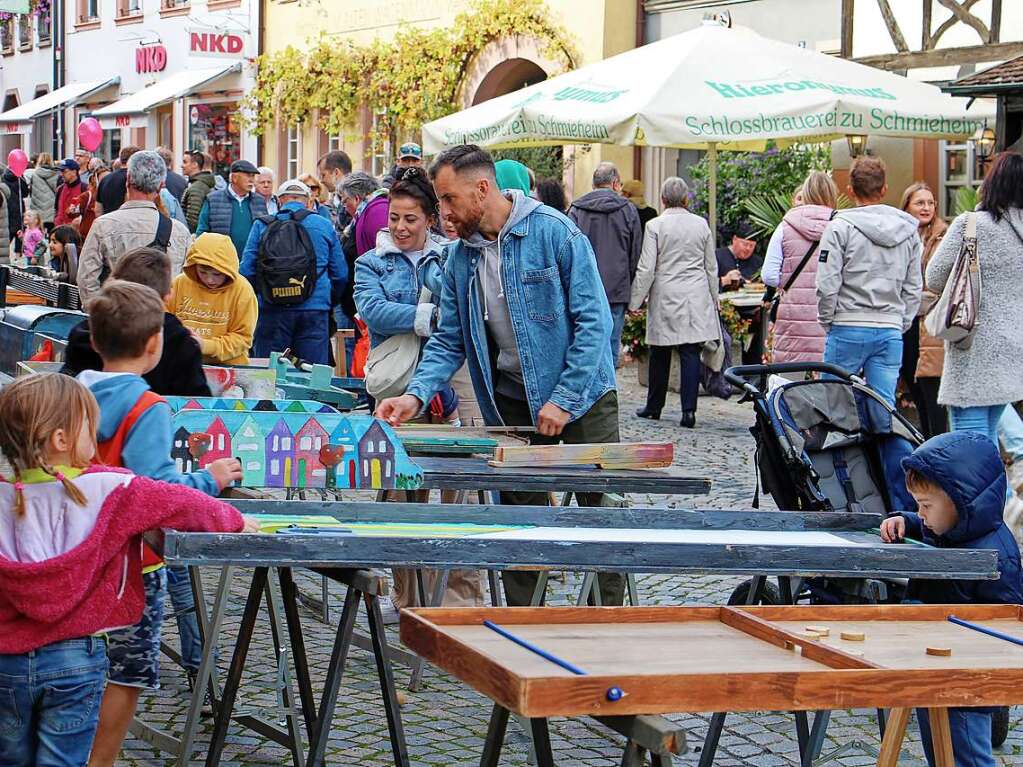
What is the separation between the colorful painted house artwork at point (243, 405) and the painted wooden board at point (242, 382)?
108cm

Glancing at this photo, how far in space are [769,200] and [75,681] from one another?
1449 centimetres

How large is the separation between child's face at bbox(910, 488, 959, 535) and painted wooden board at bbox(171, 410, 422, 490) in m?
1.50

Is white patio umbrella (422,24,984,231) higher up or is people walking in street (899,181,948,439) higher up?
white patio umbrella (422,24,984,231)

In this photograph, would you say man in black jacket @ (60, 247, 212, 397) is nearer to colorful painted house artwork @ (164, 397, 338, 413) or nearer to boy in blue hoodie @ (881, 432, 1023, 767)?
colorful painted house artwork @ (164, 397, 338, 413)

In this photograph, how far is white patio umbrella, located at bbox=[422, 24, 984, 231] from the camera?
12.7 meters

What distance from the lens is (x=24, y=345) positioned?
8523 millimetres

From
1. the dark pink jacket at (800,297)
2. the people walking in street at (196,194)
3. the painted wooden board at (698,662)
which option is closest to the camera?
the painted wooden board at (698,662)

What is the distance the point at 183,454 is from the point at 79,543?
1215mm

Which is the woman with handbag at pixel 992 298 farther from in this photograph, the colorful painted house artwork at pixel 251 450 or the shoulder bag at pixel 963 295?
the colorful painted house artwork at pixel 251 450

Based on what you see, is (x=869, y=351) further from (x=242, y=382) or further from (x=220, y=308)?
(x=242, y=382)

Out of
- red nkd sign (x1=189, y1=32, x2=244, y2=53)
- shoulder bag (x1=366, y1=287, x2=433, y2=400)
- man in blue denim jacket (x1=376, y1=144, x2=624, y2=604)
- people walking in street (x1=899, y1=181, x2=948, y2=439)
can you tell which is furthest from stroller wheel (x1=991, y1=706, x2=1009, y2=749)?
red nkd sign (x1=189, y1=32, x2=244, y2=53)

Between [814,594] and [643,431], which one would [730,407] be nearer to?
[643,431]

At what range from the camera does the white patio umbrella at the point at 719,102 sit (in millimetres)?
12719

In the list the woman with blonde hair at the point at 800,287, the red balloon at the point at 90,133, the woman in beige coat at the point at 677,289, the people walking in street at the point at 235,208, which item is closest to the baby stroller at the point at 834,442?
the woman with blonde hair at the point at 800,287
